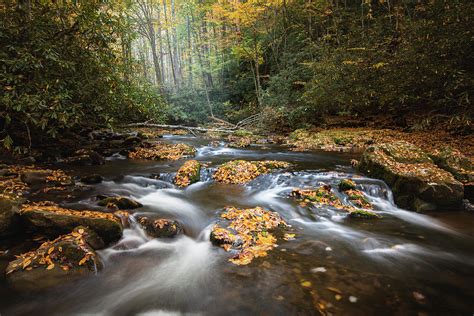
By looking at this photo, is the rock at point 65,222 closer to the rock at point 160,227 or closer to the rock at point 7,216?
the rock at point 7,216

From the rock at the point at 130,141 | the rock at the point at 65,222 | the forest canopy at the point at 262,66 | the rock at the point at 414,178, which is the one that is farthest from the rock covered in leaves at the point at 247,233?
the rock at the point at 130,141

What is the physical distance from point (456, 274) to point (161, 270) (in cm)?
407

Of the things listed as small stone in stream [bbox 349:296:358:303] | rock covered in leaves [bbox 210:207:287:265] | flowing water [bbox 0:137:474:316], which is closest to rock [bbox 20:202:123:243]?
flowing water [bbox 0:137:474:316]

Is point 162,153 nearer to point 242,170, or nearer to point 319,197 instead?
point 242,170

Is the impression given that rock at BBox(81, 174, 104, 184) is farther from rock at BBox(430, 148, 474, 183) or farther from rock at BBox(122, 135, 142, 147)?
rock at BBox(430, 148, 474, 183)

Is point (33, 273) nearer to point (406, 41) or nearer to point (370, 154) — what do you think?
point (370, 154)

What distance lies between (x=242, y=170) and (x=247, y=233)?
3.62 m

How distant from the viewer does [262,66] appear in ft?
73.4

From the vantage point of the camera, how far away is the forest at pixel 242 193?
336cm

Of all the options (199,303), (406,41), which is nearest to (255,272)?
(199,303)

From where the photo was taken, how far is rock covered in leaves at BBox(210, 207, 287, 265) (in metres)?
4.21

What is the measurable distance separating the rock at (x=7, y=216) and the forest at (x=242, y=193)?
29 mm

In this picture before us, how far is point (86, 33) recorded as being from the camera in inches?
274

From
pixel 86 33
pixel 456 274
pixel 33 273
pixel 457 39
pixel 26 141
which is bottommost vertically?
pixel 456 274
